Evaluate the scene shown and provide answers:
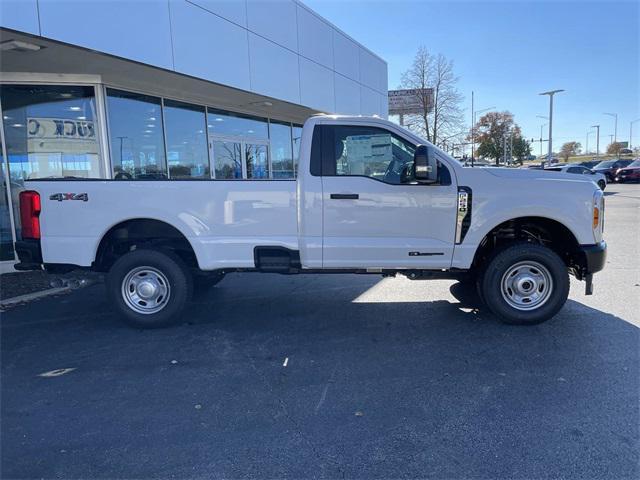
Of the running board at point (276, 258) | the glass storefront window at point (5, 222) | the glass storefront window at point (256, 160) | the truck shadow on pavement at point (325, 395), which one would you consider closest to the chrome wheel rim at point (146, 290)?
the truck shadow on pavement at point (325, 395)

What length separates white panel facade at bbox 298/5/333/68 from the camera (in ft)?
44.3

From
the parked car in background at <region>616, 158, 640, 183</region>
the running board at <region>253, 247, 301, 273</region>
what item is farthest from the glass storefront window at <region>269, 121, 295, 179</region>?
the parked car in background at <region>616, 158, 640, 183</region>

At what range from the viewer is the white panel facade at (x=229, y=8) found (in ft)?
32.1

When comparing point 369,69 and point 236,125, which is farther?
point 369,69

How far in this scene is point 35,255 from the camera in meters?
5.16

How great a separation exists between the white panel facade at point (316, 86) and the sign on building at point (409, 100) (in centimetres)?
1874

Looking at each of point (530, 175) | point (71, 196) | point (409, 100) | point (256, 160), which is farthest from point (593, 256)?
point (409, 100)

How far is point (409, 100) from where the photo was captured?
36.4 metres

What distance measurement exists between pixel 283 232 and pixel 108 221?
6.41 ft

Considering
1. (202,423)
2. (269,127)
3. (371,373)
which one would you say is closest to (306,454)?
(202,423)

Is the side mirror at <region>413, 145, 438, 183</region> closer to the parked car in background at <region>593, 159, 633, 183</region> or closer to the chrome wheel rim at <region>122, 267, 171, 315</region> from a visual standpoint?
the chrome wheel rim at <region>122, 267, 171, 315</region>

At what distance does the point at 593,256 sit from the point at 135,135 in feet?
30.2

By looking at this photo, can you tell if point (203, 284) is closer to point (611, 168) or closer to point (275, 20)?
point (275, 20)

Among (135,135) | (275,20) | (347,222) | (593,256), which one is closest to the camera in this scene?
(593,256)
